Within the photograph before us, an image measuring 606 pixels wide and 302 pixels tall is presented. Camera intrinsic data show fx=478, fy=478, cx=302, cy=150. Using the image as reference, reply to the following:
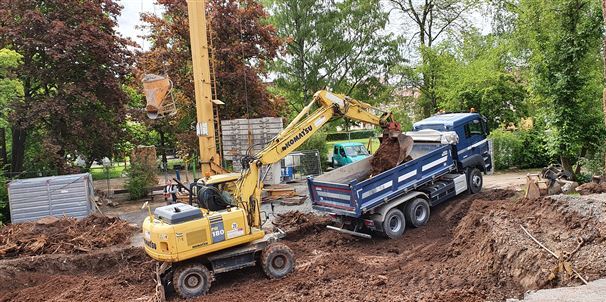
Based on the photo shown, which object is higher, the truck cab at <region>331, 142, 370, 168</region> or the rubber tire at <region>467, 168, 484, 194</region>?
the truck cab at <region>331, 142, 370, 168</region>

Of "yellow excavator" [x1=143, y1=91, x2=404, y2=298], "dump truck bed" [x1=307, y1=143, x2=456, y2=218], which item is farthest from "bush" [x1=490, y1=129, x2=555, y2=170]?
"yellow excavator" [x1=143, y1=91, x2=404, y2=298]

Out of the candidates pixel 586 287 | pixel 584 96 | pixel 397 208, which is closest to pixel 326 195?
pixel 397 208

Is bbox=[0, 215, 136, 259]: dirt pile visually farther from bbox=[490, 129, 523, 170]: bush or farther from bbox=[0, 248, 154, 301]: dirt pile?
bbox=[490, 129, 523, 170]: bush

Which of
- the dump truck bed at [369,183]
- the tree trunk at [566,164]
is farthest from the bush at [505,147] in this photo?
the dump truck bed at [369,183]

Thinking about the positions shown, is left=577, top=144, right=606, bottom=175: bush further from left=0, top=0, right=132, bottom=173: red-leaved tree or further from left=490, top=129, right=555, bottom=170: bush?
left=0, top=0, right=132, bottom=173: red-leaved tree

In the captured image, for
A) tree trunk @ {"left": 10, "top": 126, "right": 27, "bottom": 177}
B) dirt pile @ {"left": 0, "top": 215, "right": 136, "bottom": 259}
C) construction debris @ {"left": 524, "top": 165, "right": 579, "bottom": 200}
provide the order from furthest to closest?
tree trunk @ {"left": 10, "top": 126, "right": 27, "bottom": 177}
dirt pile @ {"left": 0, "top": 215, "right": 136, "bottom": 259}
construction debris @ {"left": 524, "top": 165, "right": 579, "bottom": 200}

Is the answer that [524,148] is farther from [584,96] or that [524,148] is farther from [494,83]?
[584,96]

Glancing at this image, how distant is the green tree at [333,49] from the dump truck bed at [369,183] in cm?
1544

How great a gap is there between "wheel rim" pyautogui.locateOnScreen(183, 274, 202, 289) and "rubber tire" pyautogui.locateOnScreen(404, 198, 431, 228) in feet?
18.7

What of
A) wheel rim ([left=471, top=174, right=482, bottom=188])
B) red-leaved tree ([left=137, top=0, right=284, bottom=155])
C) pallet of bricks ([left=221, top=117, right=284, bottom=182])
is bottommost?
wheel rim ([left=471, top=174, right=482, bottom=188])

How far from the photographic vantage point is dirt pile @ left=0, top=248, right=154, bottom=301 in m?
9.48

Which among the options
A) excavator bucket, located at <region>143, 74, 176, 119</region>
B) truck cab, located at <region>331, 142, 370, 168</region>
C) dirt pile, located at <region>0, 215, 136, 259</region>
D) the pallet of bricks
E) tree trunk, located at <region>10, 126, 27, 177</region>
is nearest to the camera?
excavator bucket, located at <region>143, 74, 176, 119</region>

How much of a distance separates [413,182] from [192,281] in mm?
6124

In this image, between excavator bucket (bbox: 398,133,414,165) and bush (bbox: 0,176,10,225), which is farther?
bush (bbox: 0,176,10,225)
